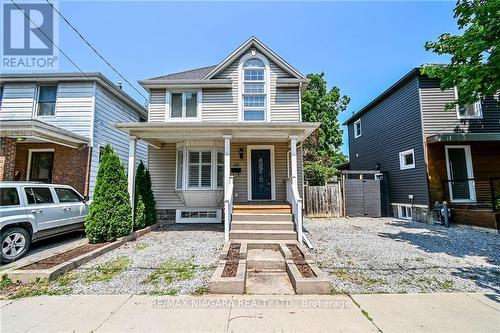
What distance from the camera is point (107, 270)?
186 inches

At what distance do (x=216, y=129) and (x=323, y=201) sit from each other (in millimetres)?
7054

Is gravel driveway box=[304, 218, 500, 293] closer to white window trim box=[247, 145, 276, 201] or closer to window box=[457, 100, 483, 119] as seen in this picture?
white window trim box=[247, 145, 276, 201]

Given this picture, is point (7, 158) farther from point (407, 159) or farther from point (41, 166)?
point (407, 159)

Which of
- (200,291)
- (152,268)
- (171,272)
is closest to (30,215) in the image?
(152,268)

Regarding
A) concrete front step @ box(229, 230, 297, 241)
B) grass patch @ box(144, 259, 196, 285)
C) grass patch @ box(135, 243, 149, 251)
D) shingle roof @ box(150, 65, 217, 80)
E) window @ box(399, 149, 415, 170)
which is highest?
shingle roof @ box(150, 65, 217, 80)

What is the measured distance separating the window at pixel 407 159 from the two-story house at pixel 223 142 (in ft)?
18.3

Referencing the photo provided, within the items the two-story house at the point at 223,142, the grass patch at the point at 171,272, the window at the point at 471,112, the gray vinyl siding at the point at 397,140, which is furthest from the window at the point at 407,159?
the grass patch at the point at 171,272

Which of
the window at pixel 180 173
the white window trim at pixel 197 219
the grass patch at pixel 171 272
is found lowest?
the grass patch at pixel 171 272

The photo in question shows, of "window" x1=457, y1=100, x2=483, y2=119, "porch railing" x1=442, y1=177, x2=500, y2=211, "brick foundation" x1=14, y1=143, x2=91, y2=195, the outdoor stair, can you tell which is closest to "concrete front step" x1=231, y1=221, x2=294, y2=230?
the outdoor stair

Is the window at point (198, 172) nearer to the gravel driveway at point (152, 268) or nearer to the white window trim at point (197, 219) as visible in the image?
the white window trim at point (197, 219)

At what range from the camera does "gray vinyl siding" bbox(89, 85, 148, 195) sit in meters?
9.98

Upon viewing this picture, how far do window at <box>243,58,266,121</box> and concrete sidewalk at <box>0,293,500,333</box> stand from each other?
786 centimetres

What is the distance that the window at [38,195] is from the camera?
225 inches

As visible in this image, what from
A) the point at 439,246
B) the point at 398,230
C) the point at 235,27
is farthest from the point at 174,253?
the point at 235,27
